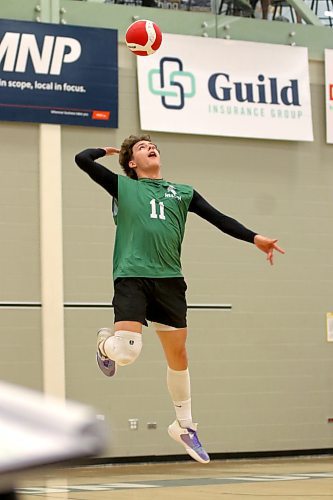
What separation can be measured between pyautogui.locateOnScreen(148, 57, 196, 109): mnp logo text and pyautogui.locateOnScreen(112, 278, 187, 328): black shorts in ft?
15.3

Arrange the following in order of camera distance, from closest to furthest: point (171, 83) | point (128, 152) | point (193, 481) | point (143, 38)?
point (128, 152)
point (193, 481)
point (143, 38)
point (171, 83)

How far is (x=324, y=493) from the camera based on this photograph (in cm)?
515

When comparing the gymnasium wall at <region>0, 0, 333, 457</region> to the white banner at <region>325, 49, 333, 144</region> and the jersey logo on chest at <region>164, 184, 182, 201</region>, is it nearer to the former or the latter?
the white banner at <region>325, 49, 333, 144</region>

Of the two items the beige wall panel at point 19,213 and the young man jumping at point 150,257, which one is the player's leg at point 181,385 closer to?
the young man jumping at point 150,257

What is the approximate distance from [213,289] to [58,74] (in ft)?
9.17

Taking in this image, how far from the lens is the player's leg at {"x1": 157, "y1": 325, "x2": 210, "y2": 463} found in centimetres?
564

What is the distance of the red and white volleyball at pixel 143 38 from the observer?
7.22 m

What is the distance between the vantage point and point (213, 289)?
993 centimetres

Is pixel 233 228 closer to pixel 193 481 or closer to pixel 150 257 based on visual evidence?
pixel 150 257

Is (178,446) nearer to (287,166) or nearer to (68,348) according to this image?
(68,348)

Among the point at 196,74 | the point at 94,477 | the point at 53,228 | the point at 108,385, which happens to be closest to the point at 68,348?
the point at 108,385

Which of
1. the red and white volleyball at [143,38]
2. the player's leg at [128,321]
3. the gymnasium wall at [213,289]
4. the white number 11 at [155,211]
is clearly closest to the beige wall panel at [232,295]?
the gymnasium wall at [213,289]

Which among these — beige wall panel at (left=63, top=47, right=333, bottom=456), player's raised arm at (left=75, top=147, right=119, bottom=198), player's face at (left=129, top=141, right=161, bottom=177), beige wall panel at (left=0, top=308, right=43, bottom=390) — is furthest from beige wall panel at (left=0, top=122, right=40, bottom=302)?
player's raised arm at (left=75, top=147, right=119, bottom=198)

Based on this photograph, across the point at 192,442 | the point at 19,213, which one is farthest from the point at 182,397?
the point at 19,213
